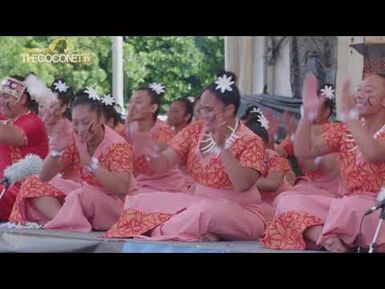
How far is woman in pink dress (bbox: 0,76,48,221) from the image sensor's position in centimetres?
486

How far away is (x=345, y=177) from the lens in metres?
4.37

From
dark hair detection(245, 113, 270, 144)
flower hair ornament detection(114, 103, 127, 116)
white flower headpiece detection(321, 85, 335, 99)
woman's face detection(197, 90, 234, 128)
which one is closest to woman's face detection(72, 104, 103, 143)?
flower hair ornament detection(114, 103, 127, 116)

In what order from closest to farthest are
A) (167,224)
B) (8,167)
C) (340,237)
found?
1. (340,237)
2. (167,224)
3. (8,167)

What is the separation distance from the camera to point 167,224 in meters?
4.64

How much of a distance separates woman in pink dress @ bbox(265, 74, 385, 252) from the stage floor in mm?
192

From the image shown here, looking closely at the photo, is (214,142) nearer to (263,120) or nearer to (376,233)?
(263,120)

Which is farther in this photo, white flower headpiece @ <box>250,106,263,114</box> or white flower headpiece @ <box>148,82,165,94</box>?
white flower headpiece @ <box>148,82,165,94</box>

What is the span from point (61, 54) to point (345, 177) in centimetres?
147

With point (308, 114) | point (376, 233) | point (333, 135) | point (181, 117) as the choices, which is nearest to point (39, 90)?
point (181, 117)

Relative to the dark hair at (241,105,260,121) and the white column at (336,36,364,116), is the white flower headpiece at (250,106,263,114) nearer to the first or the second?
the dark hair at (241,105,260,121)
